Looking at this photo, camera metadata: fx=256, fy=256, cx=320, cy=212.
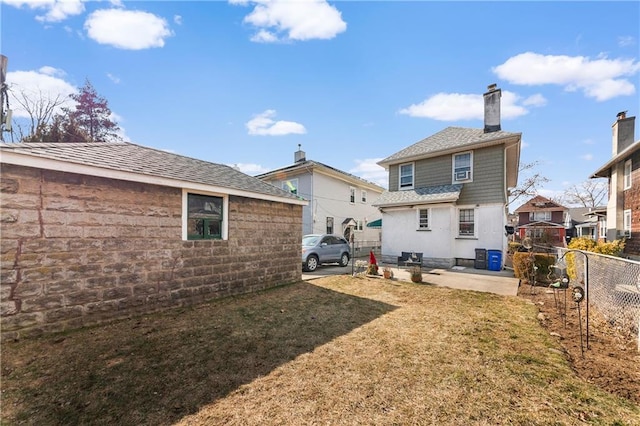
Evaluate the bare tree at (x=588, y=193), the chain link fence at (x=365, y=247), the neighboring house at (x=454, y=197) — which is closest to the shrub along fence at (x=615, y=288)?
the neighboring house at (x=454, y=197)

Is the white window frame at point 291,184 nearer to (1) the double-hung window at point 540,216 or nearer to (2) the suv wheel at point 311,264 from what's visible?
(2) the suv wheel at point 311,264

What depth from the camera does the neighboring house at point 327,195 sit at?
1884 centimetres

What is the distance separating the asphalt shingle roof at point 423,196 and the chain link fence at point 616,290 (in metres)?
6.87

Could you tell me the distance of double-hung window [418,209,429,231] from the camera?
44.7ft

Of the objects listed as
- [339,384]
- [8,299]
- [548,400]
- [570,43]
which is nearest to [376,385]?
[339,384]

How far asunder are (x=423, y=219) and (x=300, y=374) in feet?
40.1

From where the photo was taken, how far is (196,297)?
616cm

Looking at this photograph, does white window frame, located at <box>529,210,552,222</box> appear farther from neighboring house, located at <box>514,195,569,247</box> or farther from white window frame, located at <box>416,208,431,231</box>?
white window frame, located at <box>416,208,431,231</box>

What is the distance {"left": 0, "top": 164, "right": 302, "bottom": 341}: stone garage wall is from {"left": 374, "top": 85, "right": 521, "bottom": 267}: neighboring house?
1018cm

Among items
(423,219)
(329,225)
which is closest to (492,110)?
(423,219)

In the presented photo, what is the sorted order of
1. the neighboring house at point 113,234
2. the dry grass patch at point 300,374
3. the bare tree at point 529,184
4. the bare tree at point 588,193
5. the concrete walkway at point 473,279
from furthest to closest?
1. the bare tree at point 588,193
2. the bare tree at point 529,184
3. the concrete walkway at point 473,279
4. the neighboring house at point 113,234
5. the dry grass patch at point 300,374

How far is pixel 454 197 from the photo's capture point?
12336 mm

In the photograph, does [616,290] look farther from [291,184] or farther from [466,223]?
[291,184]

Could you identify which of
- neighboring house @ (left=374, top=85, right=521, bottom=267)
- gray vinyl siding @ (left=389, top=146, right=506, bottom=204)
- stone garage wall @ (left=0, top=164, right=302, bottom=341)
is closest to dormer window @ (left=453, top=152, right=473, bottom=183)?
neighboring house @ (left=374, top=85, right=521, bottom=267)
